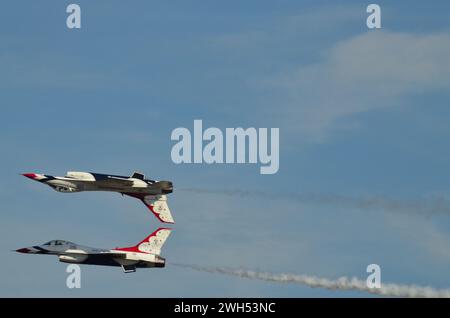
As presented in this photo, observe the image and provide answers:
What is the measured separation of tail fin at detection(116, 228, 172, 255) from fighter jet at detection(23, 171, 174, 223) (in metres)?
1.57

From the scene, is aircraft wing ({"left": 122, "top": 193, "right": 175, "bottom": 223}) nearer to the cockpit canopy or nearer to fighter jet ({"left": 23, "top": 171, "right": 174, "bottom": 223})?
fighter jet ({"left": 23, "top": 171, "right": 174, "bottom": 223})

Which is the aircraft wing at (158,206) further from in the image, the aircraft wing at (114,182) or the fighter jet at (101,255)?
the fighter jet at (101,255)

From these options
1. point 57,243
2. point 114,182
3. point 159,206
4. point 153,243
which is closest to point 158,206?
point 159,206

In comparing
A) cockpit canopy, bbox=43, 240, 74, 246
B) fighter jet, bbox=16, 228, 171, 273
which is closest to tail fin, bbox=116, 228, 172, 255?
fighter jet, bbox=16, 228, 171, 273

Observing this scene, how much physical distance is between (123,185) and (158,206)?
613 centimetres

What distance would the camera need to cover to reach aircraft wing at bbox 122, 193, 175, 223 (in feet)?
622

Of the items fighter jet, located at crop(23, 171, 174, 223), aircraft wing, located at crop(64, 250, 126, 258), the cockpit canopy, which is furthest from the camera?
fighter jet, located at crop(23, 171, 174, 223)

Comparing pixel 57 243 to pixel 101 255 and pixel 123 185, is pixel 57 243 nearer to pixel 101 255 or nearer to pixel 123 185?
pixel 101 255

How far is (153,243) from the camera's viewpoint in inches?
7421

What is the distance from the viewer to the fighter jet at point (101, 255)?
184 m

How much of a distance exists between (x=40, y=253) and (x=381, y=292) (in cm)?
4295
